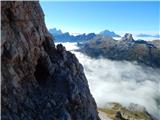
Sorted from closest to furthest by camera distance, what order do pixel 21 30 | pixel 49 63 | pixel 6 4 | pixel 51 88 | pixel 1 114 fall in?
pixel 1 114
pixel 6 4
pixel 21 30
pixel 51 88
pixel 49 63

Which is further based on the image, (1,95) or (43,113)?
(43,113)

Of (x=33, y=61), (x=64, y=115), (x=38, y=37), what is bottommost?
(x=64, y=115)

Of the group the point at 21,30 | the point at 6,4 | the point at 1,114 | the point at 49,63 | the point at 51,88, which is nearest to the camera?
the point at 1,114

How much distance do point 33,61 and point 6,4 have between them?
11.1 meters

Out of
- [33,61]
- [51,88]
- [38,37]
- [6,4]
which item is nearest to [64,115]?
[51,88]

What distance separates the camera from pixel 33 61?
55.9 meters

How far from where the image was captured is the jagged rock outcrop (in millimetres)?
46906

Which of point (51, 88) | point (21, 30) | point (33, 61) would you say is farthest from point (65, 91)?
point (21, 30)

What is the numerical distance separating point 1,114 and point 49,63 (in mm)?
18939

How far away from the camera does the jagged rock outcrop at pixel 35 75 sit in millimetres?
46906

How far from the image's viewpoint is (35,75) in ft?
189

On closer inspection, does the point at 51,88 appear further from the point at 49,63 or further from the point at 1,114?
the point at 1,114

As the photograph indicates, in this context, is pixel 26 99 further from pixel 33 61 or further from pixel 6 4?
pixel 6 4

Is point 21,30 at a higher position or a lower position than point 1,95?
higher
